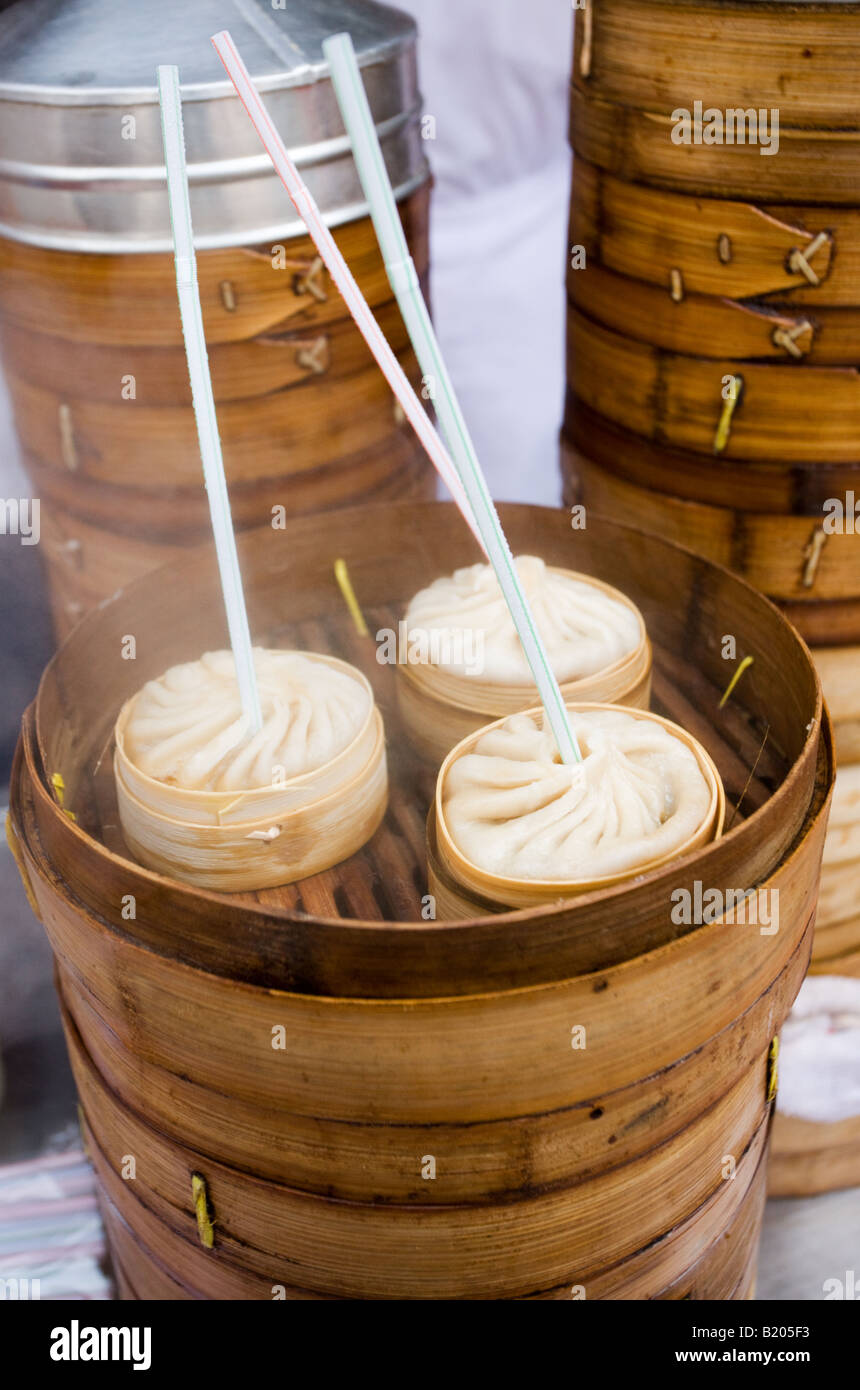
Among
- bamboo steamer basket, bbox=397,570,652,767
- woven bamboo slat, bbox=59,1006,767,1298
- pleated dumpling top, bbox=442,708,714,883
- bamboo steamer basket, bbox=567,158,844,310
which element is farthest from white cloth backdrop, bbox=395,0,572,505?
woven bamboo slat, bbox=59,1006,767,1298

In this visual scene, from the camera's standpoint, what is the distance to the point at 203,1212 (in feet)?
4.69

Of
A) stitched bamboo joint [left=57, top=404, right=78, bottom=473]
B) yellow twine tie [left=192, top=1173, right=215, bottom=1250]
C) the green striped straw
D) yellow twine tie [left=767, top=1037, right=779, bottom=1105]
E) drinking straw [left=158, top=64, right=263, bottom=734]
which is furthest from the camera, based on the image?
stitched bamboo joint [left=57, top=404, right=78, bottom=473]

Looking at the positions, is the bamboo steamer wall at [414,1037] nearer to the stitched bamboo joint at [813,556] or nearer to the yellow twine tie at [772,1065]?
the yellow twine tie at [772,1065]

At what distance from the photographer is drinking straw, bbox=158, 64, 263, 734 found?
118 centimetres

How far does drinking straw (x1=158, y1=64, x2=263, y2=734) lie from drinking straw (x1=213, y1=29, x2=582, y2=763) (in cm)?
8

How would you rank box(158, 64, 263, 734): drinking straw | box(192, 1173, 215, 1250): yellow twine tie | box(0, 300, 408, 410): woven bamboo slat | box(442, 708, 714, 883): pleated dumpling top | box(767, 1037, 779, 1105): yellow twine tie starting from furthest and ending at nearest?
1. box(0, 300, 408, 410): woven bamboo slat
2. box(767, 1037, 779, 1105): yellow twine tie
3. box(192, 1173, 215, 1250): yellow twine tie
4. box(442, 708, 714, 883): pleated dumpling top
5. box(158, 64, 263, 734): drinking straw

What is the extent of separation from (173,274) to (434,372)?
0.85 meters

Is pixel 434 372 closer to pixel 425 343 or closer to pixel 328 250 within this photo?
pixel 425 343

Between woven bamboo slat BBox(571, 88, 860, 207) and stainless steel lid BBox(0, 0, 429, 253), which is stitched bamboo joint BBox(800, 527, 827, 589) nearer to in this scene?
woven bamboo slat BBox(571, 88, 860, 207)

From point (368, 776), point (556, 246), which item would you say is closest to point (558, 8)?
point (556, 246)

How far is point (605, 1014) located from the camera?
3.99 ft

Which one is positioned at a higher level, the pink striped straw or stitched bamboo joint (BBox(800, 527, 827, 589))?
the pink striped straw

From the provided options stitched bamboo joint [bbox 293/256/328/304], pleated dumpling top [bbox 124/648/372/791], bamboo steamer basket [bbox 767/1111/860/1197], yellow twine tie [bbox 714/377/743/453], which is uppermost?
stitched bamboo joint [bbox 293/256/328/304]
